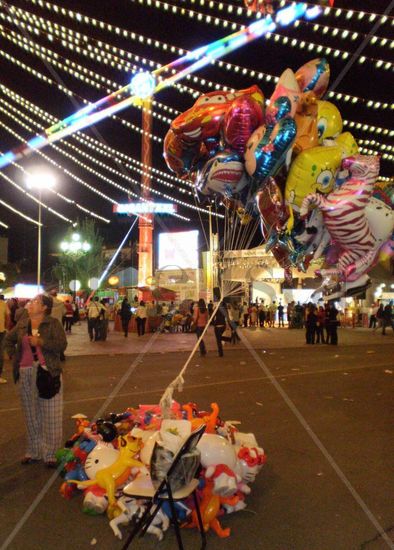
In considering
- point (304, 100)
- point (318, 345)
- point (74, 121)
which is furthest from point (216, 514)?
point (74, 121)

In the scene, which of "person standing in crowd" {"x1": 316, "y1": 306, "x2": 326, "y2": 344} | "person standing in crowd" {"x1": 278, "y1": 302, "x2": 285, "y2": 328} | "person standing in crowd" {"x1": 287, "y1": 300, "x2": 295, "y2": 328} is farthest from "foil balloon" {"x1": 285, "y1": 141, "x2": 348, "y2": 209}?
"person standing in crowd" {"x1": 278, "y1": 302, "x2": 285, "y2": 328}

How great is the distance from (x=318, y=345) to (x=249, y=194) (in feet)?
44.4

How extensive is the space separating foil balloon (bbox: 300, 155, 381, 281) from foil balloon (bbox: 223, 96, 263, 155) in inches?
29.9

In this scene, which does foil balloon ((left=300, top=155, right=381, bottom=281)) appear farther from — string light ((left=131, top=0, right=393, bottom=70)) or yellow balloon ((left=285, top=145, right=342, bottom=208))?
string light ((left=131, top=0, right=393, bottom=70))

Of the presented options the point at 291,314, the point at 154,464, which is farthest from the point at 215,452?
the point at 291,314

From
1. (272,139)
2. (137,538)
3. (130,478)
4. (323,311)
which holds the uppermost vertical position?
(272,139)

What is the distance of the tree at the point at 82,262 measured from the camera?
51.8 m

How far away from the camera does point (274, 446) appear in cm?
532

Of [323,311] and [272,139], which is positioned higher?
[272,139]

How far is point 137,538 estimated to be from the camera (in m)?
3.37

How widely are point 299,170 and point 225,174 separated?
663 millimetres

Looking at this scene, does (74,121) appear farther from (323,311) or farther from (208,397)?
(208,397)

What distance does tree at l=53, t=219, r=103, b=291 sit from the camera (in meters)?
51.8

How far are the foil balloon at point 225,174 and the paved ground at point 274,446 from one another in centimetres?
263
